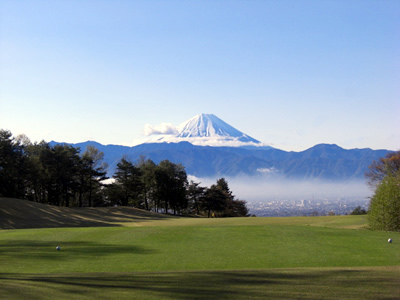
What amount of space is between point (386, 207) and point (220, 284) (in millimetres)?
21215

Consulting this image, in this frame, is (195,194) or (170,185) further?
(195,194)

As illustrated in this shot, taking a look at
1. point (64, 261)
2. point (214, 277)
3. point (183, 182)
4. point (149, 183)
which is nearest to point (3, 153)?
point (149, 183)

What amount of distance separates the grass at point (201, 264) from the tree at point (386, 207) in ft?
18.5

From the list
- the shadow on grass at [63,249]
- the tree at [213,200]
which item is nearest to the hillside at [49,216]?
the tree at [213,200]

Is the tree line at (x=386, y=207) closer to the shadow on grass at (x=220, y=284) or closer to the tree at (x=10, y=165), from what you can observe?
the shadow on grass at (x=220, y=284)

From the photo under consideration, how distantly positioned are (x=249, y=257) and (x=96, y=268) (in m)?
5.86

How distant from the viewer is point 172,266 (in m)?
14.5

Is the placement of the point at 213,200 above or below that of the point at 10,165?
below

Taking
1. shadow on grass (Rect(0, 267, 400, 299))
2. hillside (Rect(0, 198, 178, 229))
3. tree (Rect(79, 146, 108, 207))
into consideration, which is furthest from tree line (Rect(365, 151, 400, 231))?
tree (Rect(79, 146, 108, 207))

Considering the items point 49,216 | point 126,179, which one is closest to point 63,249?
point 49,216

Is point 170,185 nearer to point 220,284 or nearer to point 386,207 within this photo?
point 386,207

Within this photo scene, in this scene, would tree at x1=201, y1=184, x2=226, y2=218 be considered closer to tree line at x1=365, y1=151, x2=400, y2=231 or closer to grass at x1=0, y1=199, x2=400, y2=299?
tree line at x1=365, y1=151, x2=400, y2=231

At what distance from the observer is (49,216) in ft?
167

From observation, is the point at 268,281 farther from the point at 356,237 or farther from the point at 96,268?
the point at 356,237
